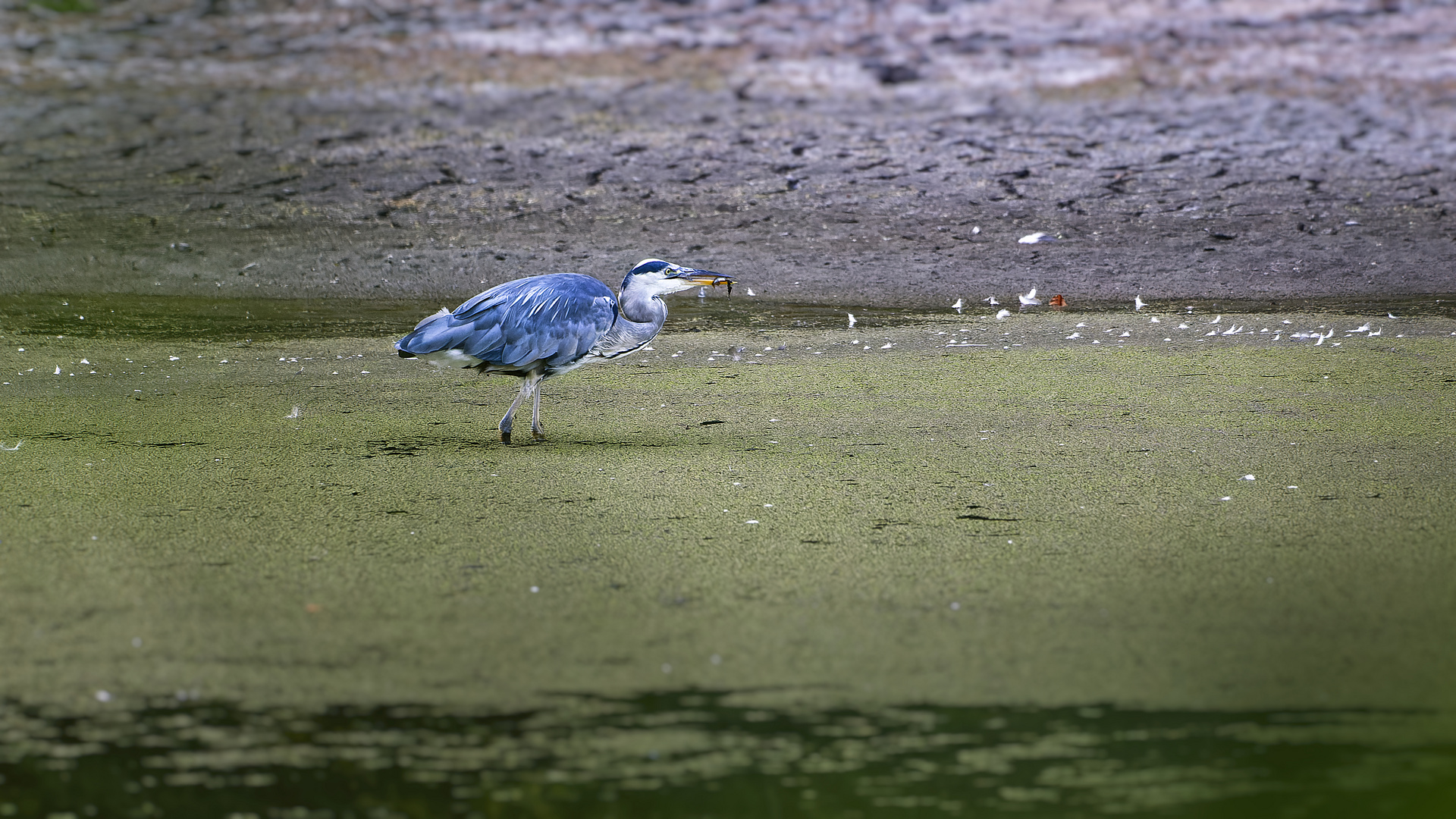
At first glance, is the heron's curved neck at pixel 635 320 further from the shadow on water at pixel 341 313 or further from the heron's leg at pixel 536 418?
the shadow on water at pixel 341 313

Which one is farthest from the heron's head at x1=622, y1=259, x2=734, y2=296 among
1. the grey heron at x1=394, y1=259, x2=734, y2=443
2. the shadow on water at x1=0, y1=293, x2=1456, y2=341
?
the shadow on water at x1=0, y1=293, x2=1456, y2=341

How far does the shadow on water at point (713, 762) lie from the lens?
222cm

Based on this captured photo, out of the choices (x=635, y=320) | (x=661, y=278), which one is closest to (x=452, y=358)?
(x=635, y=320)

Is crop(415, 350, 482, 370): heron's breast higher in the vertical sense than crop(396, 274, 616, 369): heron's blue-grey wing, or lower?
lower

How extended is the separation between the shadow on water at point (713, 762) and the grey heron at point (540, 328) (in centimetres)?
200

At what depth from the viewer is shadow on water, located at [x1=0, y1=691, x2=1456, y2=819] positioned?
7.28ft

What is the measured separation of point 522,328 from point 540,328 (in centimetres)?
6

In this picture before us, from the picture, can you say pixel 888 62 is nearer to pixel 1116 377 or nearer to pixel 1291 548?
pixel 1116 377

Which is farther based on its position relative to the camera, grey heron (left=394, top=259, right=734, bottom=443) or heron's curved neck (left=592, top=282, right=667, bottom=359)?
heron's curved neck (left=592, top=282, right=667, bottom=359)

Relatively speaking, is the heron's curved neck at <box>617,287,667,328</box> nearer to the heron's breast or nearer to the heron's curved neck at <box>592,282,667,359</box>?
the heron's curved neck at <box>592,282,667,359</box>

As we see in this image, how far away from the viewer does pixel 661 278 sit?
4621mm

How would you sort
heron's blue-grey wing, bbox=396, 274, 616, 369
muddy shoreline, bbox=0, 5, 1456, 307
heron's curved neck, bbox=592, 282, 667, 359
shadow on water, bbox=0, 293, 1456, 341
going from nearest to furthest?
heron's blue-grey wing, bbox=396, 274, 616, 369 → heron's curved neck, bbox=592, 282, 667, 359 → shadow on water, bbox=0, 293, 1456, 341 → muddy shoreline, bbox=0, 5, 1456, 307

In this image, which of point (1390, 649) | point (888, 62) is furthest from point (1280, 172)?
point (1390, 649)

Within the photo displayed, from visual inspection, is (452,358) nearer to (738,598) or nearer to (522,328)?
(522,328)
